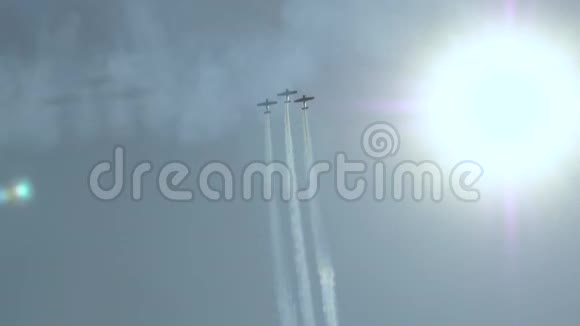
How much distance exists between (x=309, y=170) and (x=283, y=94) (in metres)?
7.62

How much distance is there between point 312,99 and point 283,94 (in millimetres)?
2692

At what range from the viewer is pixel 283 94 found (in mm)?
109375

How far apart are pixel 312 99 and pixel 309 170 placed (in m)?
6.97

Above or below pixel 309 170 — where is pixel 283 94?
above

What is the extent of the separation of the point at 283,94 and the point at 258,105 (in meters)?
2.51

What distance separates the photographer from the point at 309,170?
107062 mm

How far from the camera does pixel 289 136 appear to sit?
352ft

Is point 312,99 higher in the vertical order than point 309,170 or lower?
higher

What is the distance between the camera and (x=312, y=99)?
110 m

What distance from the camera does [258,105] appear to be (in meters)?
109

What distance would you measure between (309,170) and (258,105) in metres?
7.69

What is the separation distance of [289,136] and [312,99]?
15.2ft
